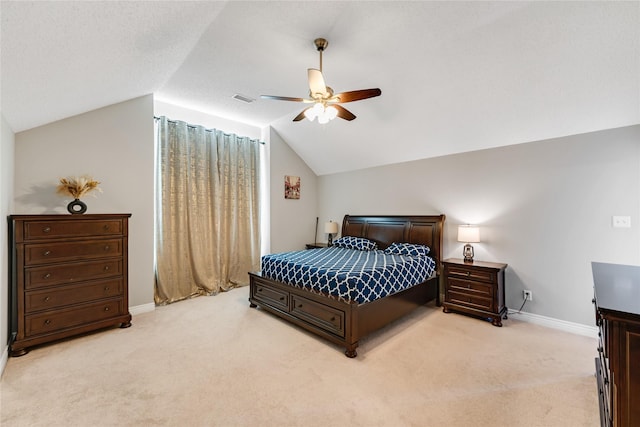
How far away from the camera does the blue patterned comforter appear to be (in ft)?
9.04

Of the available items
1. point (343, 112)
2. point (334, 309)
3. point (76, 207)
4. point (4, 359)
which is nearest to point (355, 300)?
point (334, 309)

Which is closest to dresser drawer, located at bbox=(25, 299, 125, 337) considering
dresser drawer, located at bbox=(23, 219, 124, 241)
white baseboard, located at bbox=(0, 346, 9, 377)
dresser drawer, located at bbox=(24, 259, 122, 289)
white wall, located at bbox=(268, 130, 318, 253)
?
white baseboard, located at bbox=(0, 346, 9, 377)

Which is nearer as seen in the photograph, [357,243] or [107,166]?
[107,166]

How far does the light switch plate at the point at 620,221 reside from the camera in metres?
2.83

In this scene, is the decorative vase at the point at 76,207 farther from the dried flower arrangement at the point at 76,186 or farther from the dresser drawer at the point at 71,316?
the dresser drawer at the point at 71,316

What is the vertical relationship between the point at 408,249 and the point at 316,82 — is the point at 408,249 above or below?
below

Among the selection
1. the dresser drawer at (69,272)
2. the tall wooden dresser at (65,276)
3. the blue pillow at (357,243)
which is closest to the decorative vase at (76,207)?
the tall wooden dresser at (65,276)

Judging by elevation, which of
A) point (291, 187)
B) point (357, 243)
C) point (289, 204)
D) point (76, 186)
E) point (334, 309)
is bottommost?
point (334, 309)

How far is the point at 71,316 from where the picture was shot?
2.83m

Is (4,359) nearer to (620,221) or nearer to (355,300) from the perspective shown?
(355,300)

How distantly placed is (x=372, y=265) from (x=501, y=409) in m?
1.67

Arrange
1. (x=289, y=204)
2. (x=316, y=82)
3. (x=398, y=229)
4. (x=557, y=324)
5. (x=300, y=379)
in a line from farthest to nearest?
(x=289, y=204) → (x=398, y=229) → (x=557, y=324) → (x=316, y=82) → (x=300, y=379)

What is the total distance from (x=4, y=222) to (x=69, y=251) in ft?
1.76

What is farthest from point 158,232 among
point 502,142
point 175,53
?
point 502,142
